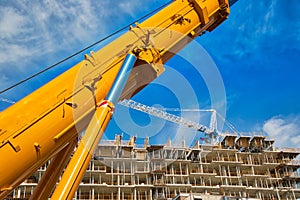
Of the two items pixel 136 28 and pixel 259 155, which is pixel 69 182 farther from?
pixel 259 155

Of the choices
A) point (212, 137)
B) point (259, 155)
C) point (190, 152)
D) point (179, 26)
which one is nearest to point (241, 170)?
point (259, 155)

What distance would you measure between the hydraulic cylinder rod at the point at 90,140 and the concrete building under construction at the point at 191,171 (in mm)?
50926

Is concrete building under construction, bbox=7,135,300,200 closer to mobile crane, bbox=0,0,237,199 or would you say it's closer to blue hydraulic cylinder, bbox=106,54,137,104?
mobile crane, bbox=0,0,237,199

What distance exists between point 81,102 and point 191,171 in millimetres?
61247

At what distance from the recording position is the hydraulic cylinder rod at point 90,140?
605 cm

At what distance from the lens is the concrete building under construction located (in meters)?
60.6

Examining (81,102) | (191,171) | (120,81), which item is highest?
(191,171)

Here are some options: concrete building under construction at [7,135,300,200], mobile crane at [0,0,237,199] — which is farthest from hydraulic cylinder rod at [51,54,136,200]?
concrete building under construction at [7,135,300,200]

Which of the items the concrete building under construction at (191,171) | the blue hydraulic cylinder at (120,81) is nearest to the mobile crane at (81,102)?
the blue hydraulic cylinder at (120,81)

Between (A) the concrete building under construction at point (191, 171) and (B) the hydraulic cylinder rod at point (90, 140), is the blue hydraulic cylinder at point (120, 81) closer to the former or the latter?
(B) the hydraulic cylinder rod at point (90, 140)

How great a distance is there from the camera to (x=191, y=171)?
65.8 m

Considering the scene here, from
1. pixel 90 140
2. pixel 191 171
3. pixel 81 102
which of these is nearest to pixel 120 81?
pixel 81 102

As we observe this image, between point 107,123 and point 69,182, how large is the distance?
5.09ft

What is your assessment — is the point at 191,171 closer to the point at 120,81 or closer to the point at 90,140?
the point at 120,81
